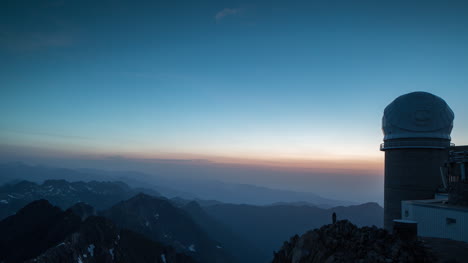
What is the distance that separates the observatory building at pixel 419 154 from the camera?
30141 mm

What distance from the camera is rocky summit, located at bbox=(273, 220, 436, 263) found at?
9.97 meters

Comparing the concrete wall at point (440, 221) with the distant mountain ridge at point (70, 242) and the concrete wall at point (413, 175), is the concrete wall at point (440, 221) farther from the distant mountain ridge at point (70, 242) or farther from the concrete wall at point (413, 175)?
the distant mountain ridge at point (70, 242)

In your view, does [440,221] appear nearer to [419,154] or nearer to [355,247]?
[419,154]

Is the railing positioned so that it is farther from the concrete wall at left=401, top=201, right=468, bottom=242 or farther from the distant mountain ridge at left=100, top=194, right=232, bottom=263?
the distant mountain ridge at left=100, top=194, right=232, bottom=263

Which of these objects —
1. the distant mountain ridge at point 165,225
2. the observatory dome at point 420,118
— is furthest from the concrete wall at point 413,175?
the distant mountain ridge at point 165,225

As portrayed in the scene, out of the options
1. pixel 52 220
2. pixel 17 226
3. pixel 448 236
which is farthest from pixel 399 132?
pixel 17 226

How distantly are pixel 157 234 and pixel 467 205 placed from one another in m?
167

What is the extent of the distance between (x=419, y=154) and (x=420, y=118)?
4.28 m

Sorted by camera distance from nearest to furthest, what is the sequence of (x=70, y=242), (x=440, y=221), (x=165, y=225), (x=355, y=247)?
(x=355, y=247), (x=440, y=221), (x=70, y=242), (x=165, y=225)

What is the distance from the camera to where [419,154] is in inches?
1213

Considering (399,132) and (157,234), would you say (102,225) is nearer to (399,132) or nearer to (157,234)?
(157,234)

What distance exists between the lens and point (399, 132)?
32.2 metres

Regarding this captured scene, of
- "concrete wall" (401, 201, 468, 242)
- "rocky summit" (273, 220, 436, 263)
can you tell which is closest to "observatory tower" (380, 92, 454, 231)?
"concrete wall" (401, 201, 468, 242)

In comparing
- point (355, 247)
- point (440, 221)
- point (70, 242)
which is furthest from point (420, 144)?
point (70, 242)
